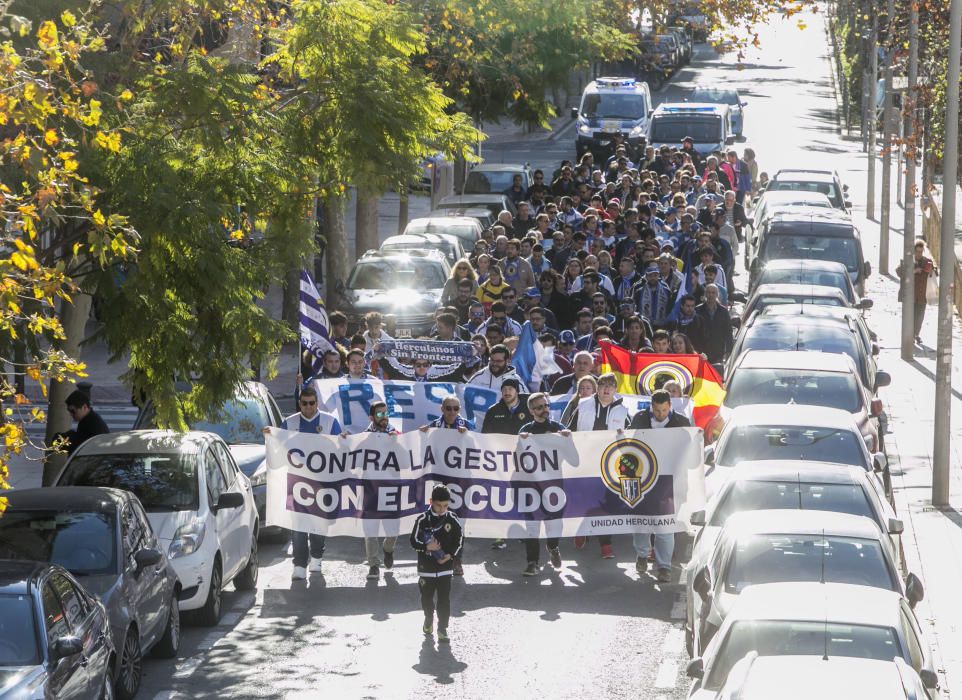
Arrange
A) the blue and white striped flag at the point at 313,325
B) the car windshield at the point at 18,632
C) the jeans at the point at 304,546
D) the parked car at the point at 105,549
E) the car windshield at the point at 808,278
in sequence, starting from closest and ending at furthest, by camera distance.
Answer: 1. the car windshield at the point at 18,632
2. the parked car at the point at 105,549
3. the jeans at the point at 304,546
4. the blue and white striped flag at the point at 313,325
5. the car windshield at the point at 808,278

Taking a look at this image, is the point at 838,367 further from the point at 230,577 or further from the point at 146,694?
the point at 146,694

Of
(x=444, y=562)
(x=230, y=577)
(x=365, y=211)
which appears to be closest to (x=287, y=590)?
(x=230, y=577)

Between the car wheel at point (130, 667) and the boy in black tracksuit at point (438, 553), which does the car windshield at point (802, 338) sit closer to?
the boy in black tracksuit at point (438, 553)

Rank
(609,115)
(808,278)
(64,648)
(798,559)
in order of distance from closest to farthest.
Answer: (64,648) < (798,559) < (808,278) < (609,115)

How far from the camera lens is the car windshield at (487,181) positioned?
40.0 meters

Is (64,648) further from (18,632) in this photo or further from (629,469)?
(629,469)

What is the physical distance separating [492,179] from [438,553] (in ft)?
90.2

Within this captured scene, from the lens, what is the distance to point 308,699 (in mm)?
12328

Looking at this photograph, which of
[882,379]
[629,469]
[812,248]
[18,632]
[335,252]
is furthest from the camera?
[335,252]

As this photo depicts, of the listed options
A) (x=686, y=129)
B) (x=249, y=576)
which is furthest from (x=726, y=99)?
(x=249, y=576)

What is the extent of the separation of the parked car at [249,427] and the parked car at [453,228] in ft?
45.7

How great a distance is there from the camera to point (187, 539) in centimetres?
1429

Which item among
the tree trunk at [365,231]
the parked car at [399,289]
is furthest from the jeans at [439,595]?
the tree trunk at [365,231]

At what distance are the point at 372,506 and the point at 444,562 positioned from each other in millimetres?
2149
